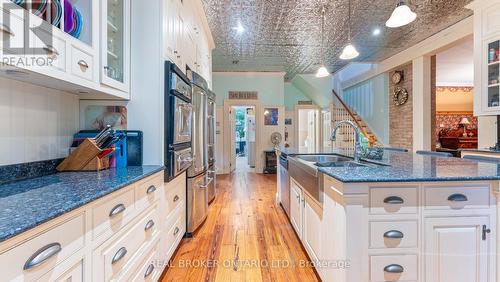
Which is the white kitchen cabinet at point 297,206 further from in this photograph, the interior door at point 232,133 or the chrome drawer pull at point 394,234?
the interior door at point 232,133

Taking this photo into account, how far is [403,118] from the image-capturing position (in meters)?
5.32

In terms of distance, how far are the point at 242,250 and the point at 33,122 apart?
1.88 meters

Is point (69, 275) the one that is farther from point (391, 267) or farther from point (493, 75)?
point (493, 75)

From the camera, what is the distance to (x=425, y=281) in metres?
1.35

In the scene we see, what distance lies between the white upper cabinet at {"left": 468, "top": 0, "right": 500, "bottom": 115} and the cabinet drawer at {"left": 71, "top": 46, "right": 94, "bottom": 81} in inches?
168

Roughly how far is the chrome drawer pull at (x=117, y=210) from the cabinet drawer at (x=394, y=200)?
4.28 ft

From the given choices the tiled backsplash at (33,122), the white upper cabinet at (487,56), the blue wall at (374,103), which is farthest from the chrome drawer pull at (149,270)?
the blue wall at (374,103)

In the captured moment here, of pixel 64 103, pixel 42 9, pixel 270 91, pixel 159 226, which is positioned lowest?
pixel 159 226

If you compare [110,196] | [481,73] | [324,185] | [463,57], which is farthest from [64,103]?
[463,57]

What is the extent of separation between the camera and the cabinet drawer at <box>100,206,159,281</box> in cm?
111

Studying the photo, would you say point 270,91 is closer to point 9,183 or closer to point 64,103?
point 64,103

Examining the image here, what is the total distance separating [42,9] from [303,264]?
2365mm

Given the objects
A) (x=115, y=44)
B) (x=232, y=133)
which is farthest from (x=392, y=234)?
(x=232, y=133)

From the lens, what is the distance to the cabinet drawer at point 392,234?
1.33 meters
